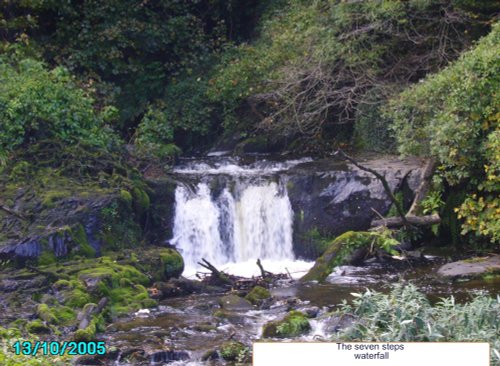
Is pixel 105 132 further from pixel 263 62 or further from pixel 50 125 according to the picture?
pixel 263 62

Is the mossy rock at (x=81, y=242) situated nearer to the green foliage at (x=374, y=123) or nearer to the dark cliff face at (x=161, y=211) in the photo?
the dark cliff face at (x=161, y=211)

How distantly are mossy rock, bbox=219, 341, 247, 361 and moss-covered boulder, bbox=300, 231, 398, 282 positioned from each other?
3931mm

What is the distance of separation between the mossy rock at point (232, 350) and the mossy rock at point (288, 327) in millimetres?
721

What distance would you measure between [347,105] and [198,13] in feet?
21.4

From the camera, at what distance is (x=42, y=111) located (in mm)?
15805

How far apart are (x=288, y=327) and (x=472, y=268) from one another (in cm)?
382

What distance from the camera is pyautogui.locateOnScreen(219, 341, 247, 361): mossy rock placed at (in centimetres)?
953

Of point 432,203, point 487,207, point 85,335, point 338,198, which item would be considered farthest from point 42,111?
point 487,207

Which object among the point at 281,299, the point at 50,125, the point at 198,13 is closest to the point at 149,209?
A: the point at 50,125

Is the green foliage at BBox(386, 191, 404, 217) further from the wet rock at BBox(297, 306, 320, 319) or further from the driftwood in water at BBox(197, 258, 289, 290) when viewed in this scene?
the wet rock at BBox(297, 306, 320, 319)

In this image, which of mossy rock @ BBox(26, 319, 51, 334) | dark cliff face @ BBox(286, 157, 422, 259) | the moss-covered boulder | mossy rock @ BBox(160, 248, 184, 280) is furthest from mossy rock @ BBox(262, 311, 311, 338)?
dark cliff face @ BBox(286, 157, 422, 259)

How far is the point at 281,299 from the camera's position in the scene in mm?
12086
